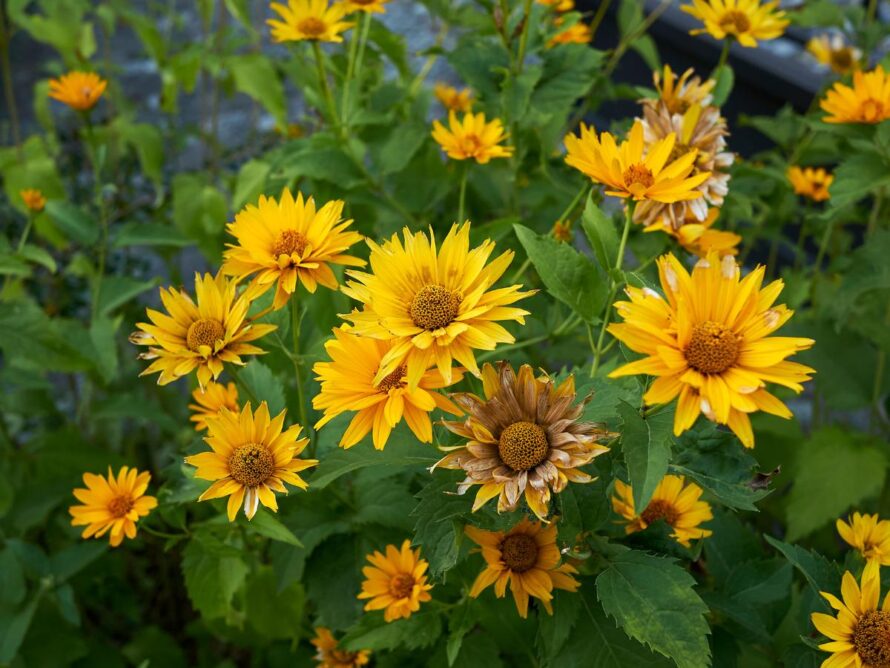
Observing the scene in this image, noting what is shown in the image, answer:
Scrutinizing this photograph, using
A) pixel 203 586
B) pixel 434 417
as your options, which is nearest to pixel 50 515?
pixel 203 586

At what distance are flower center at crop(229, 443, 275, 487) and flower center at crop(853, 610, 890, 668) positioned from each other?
0.45 meters

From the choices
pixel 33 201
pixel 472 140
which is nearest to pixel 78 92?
pixel 33 201

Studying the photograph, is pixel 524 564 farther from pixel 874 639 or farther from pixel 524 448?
pixel 874 639

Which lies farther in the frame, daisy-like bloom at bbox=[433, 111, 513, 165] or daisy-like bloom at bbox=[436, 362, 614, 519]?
daisy-like bloom at bbox=[433, 111, 513, 165]

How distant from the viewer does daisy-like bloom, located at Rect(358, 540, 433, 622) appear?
718 mm

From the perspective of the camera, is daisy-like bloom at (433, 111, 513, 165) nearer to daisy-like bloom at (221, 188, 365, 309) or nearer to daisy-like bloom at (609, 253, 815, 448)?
daisy-like bloom at (221, 188, 365, 309)

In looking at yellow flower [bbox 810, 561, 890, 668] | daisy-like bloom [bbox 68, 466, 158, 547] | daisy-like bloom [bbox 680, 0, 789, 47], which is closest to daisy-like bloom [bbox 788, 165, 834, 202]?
daisy-like bloom [bbox 680, 0, 789, 47]

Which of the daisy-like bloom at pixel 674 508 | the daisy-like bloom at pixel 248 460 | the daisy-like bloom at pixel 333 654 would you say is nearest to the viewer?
the daisy-like bloom at pixel 248 460

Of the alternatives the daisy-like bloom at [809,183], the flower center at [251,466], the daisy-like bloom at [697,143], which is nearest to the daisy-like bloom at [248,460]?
the flower center at [251,466]

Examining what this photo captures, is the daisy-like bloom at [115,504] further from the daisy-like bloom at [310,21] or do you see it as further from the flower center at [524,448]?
the daisy-like bloom at [310,21]

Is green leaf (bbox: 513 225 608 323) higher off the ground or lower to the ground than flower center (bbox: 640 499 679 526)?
higher

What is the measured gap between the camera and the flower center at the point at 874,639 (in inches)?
22.6

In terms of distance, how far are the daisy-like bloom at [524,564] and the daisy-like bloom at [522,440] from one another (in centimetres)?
8

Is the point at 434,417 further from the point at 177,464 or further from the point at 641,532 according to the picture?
the point at 177,464
